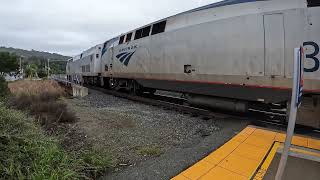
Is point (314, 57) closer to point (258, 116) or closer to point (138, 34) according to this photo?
point (258, 116)

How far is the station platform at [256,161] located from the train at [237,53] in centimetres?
102

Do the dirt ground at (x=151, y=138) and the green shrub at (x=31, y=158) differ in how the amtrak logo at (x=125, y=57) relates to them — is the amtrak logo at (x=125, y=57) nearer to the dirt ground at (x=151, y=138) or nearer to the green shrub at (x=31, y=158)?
the dirt ground at (x=151, y=138)

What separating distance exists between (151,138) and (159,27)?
5660 millimetres

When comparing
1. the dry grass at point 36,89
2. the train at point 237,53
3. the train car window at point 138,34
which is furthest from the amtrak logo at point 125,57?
the dry grass at point 36,89

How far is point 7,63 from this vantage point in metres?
67.2

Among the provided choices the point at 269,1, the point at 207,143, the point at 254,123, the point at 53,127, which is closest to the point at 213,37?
the point at 269,1

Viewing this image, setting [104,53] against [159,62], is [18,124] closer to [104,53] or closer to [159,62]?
[159,62]

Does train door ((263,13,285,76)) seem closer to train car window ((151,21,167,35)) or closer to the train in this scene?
the train

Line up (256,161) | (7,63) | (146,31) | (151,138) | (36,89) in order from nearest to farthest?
(256,161) < (151,138) < (146,31) < (36,89) < (7,63)

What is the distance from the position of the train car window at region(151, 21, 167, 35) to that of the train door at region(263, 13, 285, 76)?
462cm

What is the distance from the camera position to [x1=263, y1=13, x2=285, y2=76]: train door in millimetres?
6531

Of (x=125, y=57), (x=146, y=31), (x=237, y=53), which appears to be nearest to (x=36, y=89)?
(x=125, y=57)

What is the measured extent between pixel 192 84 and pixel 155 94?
6.14 metres

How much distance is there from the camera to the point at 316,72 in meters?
5.98
